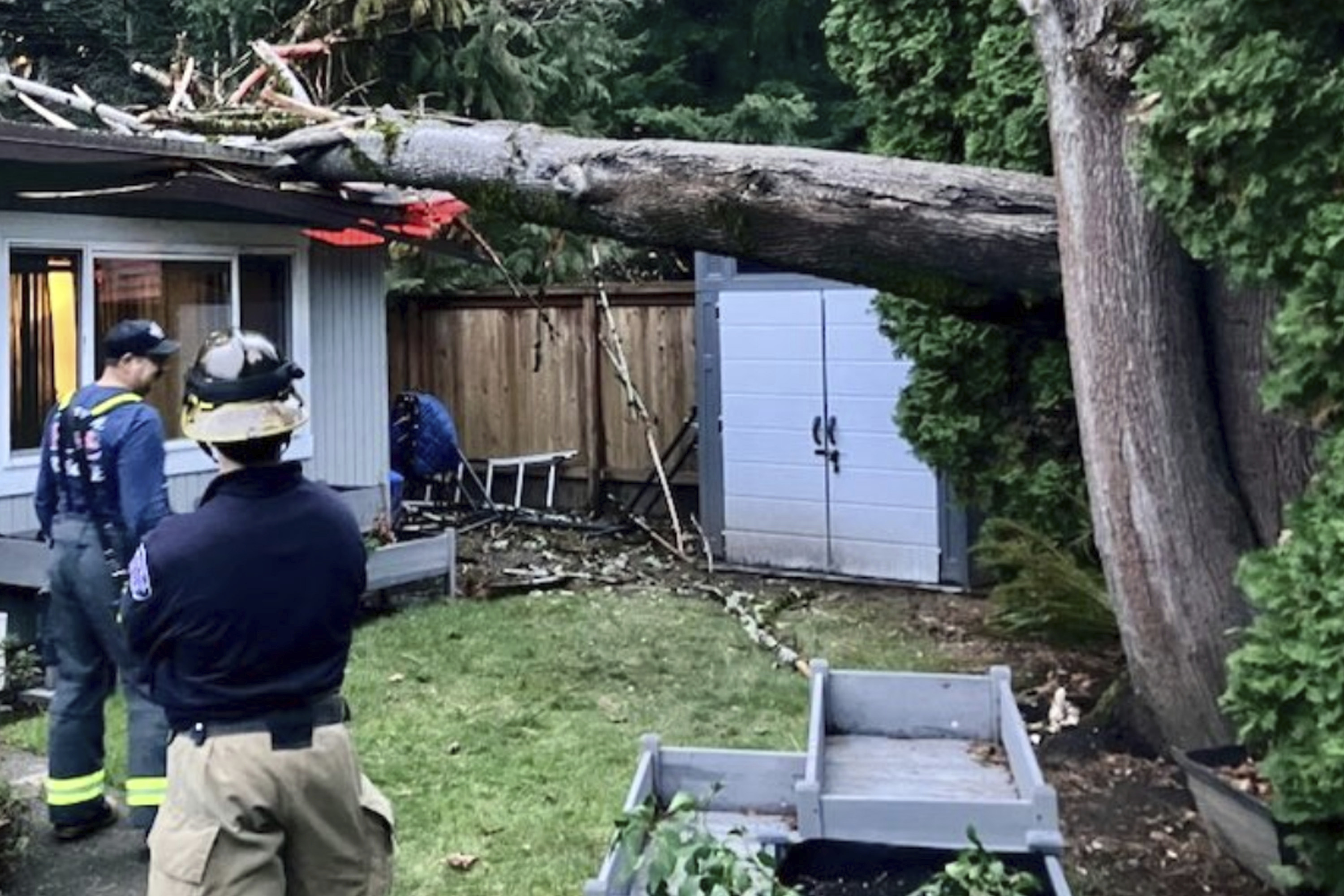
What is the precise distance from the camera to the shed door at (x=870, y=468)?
33.2 feet

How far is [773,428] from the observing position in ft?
35.7

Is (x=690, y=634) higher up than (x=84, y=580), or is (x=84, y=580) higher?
(x=84, y=580)

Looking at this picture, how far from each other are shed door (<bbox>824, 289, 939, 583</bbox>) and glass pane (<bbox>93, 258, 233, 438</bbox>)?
14.2 feet

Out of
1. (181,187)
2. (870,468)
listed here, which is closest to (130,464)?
(181,187)

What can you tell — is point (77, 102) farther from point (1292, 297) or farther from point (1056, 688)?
point (1292, 297)

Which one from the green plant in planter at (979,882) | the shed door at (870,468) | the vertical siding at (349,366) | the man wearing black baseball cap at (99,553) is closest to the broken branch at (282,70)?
the vertical siding at (349,366)

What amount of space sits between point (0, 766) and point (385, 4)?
8514 millimetres

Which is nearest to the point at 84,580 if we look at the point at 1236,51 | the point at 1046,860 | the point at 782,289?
the point at 1046,860

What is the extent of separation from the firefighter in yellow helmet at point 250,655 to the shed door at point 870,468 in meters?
7.22

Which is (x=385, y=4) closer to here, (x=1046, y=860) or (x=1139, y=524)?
(x=1139, y=524)

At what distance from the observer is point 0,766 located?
6055 mm

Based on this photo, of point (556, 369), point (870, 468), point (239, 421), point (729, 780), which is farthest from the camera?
point (556, 369)

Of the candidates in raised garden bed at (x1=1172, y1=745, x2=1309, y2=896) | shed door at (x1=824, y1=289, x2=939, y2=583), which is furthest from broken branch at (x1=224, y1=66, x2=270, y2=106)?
raised garden bed at (x1=1172, y1=745, x2=1309, y2=896)

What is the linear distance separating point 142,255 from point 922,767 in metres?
6.28
